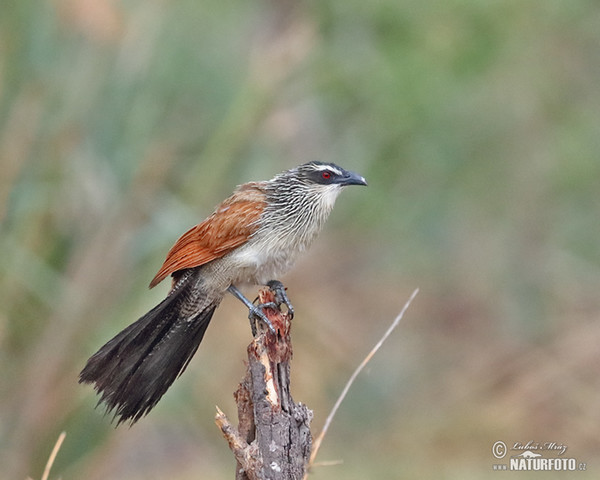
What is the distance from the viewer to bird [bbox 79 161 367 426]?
8.92 ft

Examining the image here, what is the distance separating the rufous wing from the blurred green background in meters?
0.56

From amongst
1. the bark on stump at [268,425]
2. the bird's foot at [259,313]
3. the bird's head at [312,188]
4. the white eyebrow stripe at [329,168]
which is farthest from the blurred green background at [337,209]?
the bark on stump at [268,425]

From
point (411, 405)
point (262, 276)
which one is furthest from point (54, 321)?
point (411, 405)

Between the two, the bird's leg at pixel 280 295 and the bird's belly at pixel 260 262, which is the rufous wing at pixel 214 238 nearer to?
the bird's belly at pixel 260 262

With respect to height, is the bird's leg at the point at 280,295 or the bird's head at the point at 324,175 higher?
the bird's head at the point at 324,175

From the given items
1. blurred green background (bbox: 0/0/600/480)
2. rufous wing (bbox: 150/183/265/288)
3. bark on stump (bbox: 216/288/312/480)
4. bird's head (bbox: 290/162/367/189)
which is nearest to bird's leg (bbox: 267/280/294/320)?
rufous wing (bbox: 150/183/265/288)

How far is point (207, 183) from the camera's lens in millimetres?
4059

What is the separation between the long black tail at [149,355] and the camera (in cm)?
263

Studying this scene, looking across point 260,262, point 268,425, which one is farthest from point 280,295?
point 268,425

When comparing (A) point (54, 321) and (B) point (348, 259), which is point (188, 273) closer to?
(A) point (54, 321)

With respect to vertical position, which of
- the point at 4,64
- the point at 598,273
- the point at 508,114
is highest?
the point at 508,114

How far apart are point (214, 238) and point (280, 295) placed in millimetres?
285

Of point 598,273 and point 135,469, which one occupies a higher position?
point 598,273

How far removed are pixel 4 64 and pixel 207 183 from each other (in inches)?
37.9
